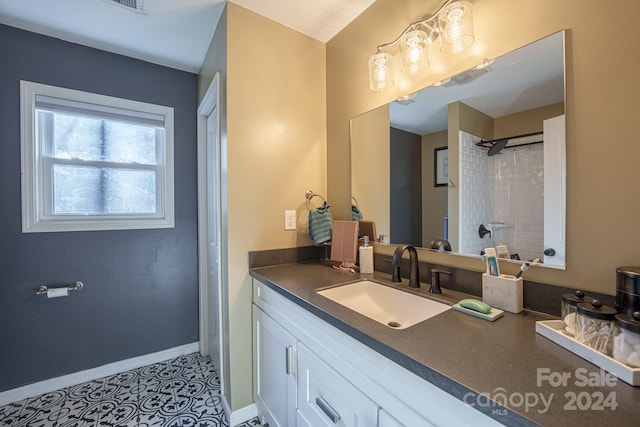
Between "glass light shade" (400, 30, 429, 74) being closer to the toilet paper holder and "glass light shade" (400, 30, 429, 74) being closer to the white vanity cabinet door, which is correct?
the white vanity cabinet door

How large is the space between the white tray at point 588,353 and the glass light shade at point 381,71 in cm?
125

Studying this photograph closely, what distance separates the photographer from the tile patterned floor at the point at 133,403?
62.0 inches

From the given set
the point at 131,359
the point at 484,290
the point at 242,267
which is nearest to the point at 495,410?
the point at 484,290

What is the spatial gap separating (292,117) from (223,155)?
0.53 m

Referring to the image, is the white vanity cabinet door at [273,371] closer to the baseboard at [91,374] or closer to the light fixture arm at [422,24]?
the baseboard at [91,374]

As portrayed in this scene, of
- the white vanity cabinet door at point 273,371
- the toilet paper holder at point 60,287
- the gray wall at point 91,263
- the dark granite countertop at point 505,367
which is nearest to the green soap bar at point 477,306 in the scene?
the dark granite countertop at point 505,367

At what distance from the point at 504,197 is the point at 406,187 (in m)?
0.47

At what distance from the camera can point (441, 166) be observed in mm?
1237

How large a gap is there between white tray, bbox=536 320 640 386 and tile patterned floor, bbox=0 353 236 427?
163 cm

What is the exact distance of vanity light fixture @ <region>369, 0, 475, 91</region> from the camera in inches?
41.6

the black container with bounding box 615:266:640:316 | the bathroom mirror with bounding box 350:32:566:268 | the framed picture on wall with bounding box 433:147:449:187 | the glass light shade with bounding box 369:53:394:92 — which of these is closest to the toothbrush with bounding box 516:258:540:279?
the bathroom mirror with bounding box 350:32:566:268

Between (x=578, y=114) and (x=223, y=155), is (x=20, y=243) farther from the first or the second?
(x=578, y=114)

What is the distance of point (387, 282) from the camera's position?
4.25 feet

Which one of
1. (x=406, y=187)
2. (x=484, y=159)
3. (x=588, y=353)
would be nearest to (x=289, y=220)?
(x=406, y=187)
